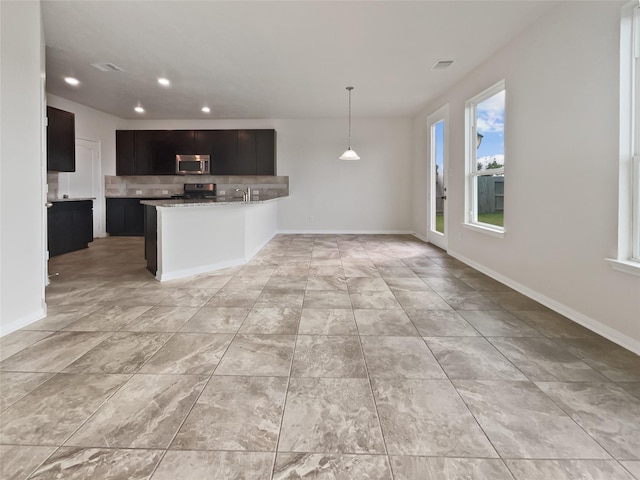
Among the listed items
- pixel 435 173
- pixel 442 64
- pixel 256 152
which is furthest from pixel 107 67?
pixel 435 173

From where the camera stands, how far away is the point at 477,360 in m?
2.07

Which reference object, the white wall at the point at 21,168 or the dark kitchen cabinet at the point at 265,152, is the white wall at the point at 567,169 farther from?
the dark kitchen cabinet at the point at 265,152

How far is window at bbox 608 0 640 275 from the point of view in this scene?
2.29 meters

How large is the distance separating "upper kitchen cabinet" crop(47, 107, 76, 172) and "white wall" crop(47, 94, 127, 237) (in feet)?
4.71

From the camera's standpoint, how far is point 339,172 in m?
8.12

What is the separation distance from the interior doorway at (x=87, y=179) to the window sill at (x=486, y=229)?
6.90 m

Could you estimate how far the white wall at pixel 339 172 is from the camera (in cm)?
801

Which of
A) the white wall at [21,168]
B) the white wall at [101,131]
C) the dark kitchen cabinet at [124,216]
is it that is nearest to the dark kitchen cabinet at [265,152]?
the dark kitchen cabinet at [124,216]

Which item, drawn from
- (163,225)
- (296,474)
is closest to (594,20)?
(296,474)

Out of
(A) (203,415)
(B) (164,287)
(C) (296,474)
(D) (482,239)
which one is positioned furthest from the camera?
(D) (482,239)

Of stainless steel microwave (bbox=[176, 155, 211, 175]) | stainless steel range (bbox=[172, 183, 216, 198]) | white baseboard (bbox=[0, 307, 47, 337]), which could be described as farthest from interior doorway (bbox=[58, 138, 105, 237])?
white baseboard (bbox=[0, 307, 47, 337])

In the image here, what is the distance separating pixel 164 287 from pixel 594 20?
429 centimetres

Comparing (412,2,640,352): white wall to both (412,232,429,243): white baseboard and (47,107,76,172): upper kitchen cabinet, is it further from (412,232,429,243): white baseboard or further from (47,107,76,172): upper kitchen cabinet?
(47,107,76,172): upper kitchen cabinet

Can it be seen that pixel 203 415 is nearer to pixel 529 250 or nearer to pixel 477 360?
pixel 477 360
